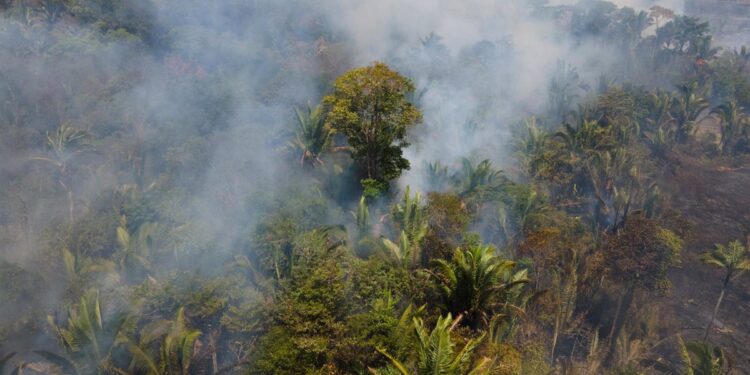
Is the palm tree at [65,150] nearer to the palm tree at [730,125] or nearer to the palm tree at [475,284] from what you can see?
the palm tree at [475,284]

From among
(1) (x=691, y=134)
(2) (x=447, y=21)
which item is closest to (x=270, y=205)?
(1) (x=691, y=134)

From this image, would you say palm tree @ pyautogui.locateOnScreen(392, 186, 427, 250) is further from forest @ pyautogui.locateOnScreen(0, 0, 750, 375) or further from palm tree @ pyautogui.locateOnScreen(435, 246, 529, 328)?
palm tree @ pyautogui.locateOnScreen(435, 246, 529, 328)

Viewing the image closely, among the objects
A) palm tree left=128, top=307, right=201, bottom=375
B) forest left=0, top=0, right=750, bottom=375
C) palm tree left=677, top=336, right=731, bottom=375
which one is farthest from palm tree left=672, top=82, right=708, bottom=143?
palm tree left=128, top=307, right=201, bottom=375

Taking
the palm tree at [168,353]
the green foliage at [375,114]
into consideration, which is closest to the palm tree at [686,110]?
the green foliage at [375,114]

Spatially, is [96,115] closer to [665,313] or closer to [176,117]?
[176,117]

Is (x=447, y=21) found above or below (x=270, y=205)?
above

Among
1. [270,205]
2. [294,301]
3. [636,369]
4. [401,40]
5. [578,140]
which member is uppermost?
[401,40]
